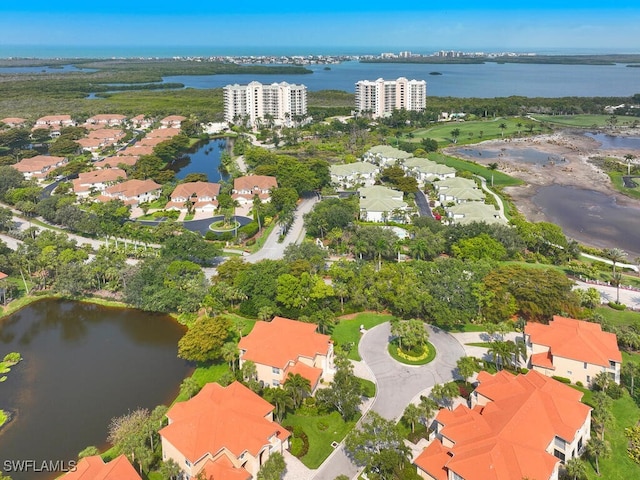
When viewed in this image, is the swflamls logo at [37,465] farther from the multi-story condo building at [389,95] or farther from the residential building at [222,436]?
the multi-story condo building at [389,95]

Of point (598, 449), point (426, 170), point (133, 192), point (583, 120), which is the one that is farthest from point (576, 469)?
point (583, 120)

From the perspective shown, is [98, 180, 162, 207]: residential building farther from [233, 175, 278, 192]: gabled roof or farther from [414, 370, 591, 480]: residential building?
[414, 370, 591, 480]: residential building

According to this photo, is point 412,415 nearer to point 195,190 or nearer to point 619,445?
point 619,445

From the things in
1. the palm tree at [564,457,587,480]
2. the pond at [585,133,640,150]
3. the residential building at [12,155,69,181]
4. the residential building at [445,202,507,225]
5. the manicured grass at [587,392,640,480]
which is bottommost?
the manicured grass at [587,392,640,480]

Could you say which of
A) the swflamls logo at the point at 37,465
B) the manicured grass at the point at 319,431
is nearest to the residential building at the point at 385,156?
the manicured grass at the point at 319,431

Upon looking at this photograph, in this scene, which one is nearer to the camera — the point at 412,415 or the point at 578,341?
the point at 412,415

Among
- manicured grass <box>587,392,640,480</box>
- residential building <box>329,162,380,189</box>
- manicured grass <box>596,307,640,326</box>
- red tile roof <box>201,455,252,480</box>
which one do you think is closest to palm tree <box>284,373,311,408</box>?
red tile roof <box>201,455,252,480</box>

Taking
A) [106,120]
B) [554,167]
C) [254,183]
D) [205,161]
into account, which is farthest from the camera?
[106,120]

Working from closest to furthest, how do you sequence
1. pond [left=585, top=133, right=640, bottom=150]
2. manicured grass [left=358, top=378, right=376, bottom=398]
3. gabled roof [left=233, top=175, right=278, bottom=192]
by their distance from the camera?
manicured grass [left=358, top=378, right=376, bottom=398]
gabled roof [left=233, top=175, right=278, bottom=192]
pond [left=585, top=133, right=640, bottom=150]
